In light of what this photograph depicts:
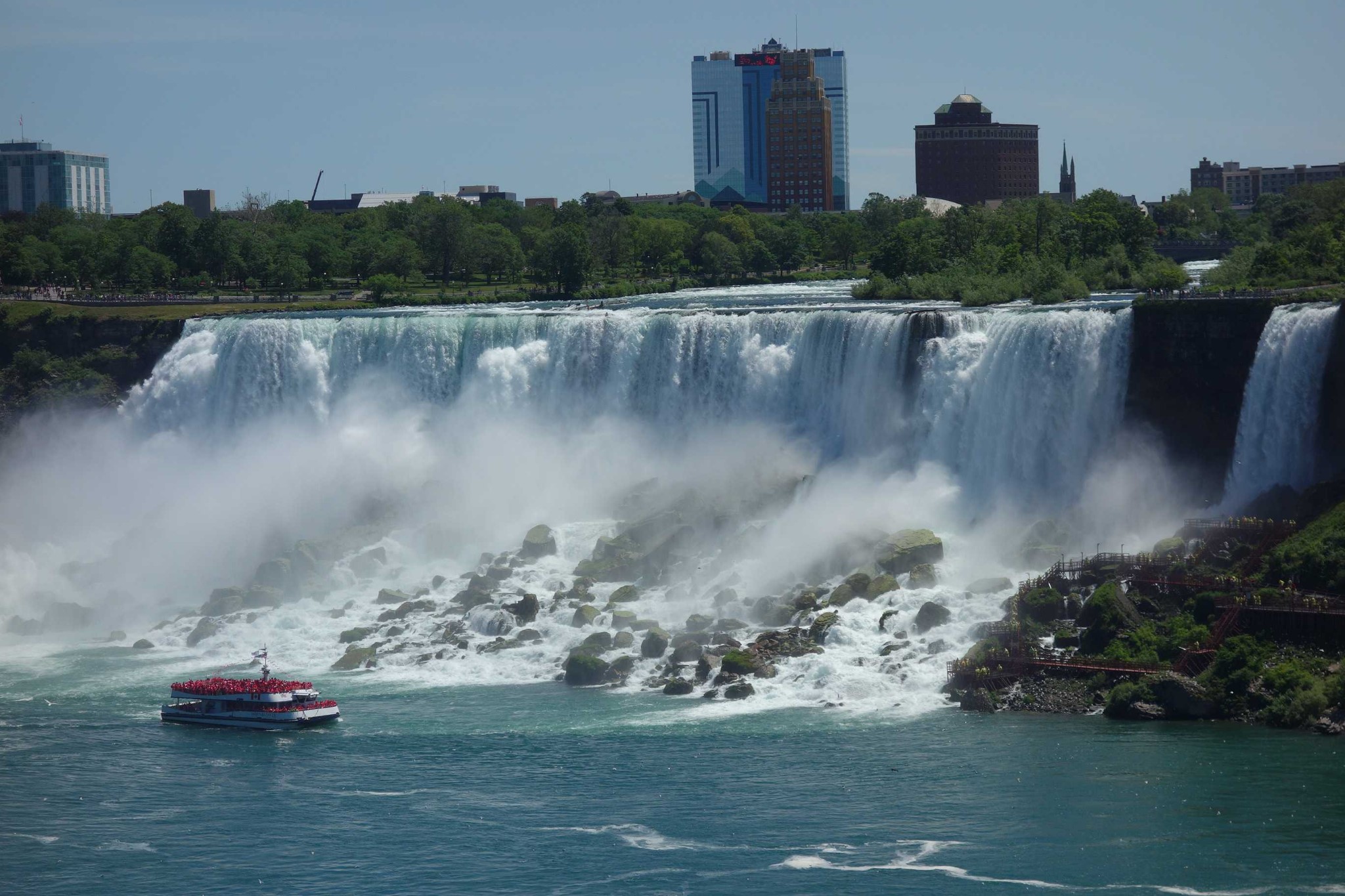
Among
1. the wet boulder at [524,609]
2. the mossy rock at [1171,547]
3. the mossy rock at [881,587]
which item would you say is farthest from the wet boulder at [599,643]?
the mossy rock at [1171,547]

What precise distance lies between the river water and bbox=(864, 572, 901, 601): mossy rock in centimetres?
34

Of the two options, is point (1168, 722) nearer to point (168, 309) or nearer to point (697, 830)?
point (697, 830)

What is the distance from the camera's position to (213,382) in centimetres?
7219

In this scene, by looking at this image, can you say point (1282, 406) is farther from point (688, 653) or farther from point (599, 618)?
point (599, 618)

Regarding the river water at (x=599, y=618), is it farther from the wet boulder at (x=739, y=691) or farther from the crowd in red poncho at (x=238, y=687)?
the crowd in red poncho at (x=238, y=687)

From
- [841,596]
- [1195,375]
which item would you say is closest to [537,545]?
[841,596]

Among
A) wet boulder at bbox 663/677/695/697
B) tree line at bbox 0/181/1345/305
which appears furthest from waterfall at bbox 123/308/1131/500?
wet boulder at bbox 663/677/695/697

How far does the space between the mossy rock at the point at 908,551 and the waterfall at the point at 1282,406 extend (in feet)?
28.7

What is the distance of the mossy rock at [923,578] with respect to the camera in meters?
49.2

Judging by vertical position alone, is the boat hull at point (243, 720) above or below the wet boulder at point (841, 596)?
below

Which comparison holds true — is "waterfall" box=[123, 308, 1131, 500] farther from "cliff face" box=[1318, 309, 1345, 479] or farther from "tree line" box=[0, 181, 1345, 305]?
"tree line" box=[0, 181, 1345, 305]

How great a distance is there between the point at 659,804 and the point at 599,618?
15517 millimetres

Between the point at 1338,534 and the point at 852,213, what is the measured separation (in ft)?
422

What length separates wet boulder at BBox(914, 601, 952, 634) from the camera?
46312 millimetres
